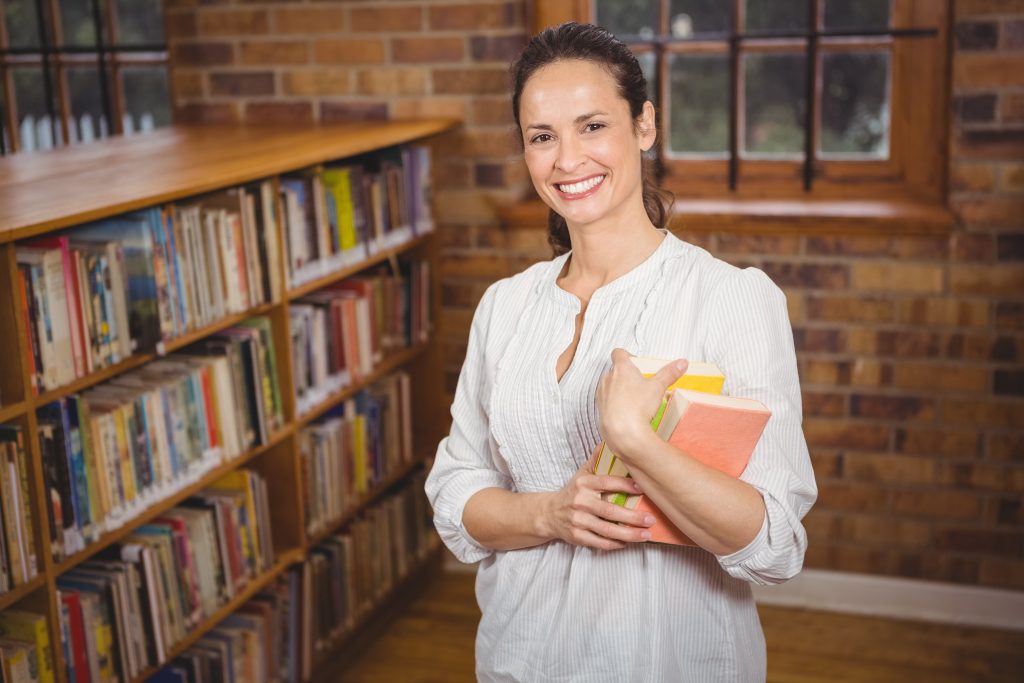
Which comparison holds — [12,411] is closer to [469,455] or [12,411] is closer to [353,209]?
[469,455]

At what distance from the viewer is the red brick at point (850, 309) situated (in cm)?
309

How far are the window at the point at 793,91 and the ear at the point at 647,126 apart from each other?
1.45m

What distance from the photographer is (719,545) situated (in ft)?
4.42

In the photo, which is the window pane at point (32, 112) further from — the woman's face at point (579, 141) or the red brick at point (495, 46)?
the woman's face at point (579, 141)

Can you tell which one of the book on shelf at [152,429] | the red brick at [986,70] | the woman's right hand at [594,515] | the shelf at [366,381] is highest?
the red brick at [986,70]

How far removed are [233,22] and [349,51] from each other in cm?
39

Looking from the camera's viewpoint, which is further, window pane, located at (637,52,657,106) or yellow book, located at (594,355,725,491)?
window pane, located at (637,52,657,106)

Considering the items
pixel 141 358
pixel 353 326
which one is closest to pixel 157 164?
pixel 141 358

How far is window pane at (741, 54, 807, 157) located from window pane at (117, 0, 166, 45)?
1845 millimetres

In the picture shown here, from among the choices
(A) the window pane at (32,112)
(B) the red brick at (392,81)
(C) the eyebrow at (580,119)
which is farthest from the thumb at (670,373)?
(A) the window pane at (32,112)

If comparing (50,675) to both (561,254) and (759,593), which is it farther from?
(759,593)

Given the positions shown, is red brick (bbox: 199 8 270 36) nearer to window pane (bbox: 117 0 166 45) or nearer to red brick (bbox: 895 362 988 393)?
window pane (bbox: 117 0 166 45)

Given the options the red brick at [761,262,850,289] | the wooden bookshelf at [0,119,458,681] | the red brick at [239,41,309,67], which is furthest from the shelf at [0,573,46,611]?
the red brick at [761,262,850,289]

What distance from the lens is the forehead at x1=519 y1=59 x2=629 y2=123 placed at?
1.54 m
